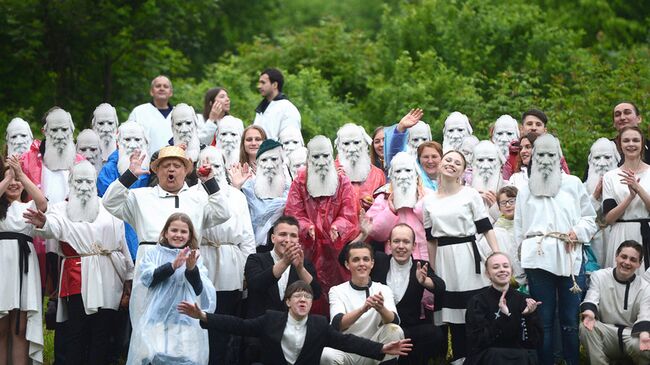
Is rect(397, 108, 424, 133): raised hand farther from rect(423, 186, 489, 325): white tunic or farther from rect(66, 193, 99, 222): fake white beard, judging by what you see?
rect(66, 193, 99, 222): fake white beard

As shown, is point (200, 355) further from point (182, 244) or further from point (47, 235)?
point (47, 235)

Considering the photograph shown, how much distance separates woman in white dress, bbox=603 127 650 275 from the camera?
46.4ft

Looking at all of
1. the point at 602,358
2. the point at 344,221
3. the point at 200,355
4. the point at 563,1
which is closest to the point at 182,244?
the point at 200,355

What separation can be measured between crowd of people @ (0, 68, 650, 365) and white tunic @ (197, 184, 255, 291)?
2 centimetres

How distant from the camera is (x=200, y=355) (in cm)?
1259

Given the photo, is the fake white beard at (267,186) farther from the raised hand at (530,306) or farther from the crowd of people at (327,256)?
the raised hand at (530,306)

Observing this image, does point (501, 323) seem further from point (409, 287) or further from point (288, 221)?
point (288, 221)

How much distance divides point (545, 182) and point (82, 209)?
14.3ft

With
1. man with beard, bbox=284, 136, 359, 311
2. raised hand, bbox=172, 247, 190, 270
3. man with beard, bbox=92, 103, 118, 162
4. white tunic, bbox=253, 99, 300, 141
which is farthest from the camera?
white tunic, bbox=253, 99, 300, 141

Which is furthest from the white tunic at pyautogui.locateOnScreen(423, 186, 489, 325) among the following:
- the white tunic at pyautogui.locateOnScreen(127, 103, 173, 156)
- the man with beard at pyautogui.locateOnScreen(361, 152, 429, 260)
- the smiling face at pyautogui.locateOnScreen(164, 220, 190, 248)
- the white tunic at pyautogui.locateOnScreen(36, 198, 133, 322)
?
the white tunic at pyautogui.locateOnScreen(127, 103, 173, 156)

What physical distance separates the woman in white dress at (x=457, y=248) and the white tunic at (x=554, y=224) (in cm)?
36

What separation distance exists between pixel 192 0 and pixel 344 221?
41.0ft

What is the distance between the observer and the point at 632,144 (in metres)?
14.3

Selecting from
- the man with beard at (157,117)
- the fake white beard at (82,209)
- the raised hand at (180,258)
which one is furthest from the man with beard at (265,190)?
the raised hand at (180,258)
